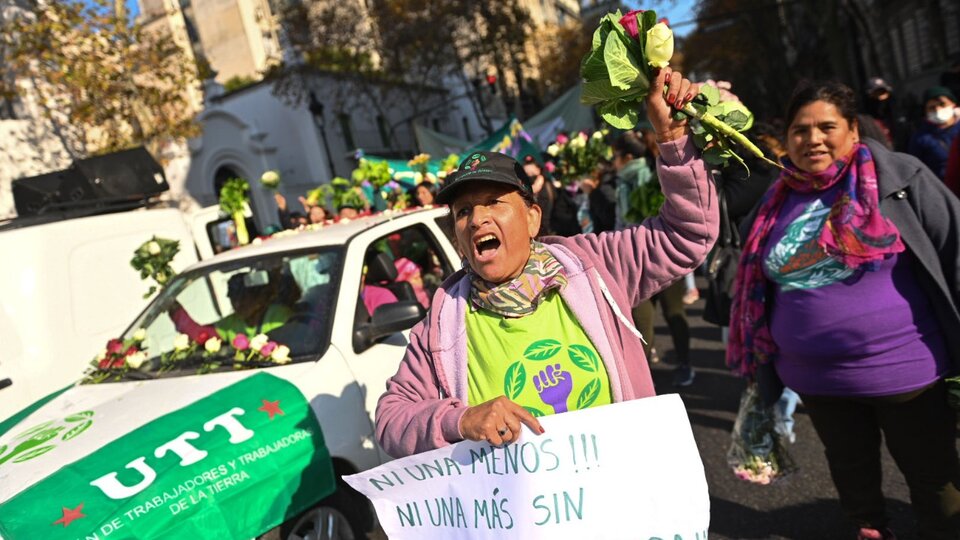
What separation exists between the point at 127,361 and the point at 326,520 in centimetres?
142

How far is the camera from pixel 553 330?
1.73 m

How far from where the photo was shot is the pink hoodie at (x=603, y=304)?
1.64 metres

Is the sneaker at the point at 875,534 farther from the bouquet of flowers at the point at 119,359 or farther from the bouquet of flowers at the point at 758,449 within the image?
the bouquet of flowers at the point at 119,359

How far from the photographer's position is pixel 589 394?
Result: 5.60 feet

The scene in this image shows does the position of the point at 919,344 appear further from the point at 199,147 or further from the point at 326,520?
the point at 199,147

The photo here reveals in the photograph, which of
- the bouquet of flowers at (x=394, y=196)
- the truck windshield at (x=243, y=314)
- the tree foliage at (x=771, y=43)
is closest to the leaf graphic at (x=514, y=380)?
the truck windshield at (x=243, y=314)

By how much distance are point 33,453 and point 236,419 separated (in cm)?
72

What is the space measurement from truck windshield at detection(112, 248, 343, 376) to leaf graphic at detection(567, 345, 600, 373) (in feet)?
5.34

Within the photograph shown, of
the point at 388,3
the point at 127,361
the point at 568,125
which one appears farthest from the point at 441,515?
the point at 388,3

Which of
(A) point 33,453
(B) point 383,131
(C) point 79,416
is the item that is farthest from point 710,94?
(B) point 383,131

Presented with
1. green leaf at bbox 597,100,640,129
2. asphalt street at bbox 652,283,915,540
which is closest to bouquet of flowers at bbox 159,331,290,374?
green leaf at bbox 597,100,640,129

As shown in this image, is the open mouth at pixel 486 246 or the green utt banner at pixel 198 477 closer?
the open mouth at pixel 486 246

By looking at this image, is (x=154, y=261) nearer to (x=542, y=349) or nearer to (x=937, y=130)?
(x=542, y=349)

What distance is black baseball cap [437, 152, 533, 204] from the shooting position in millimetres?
1713
